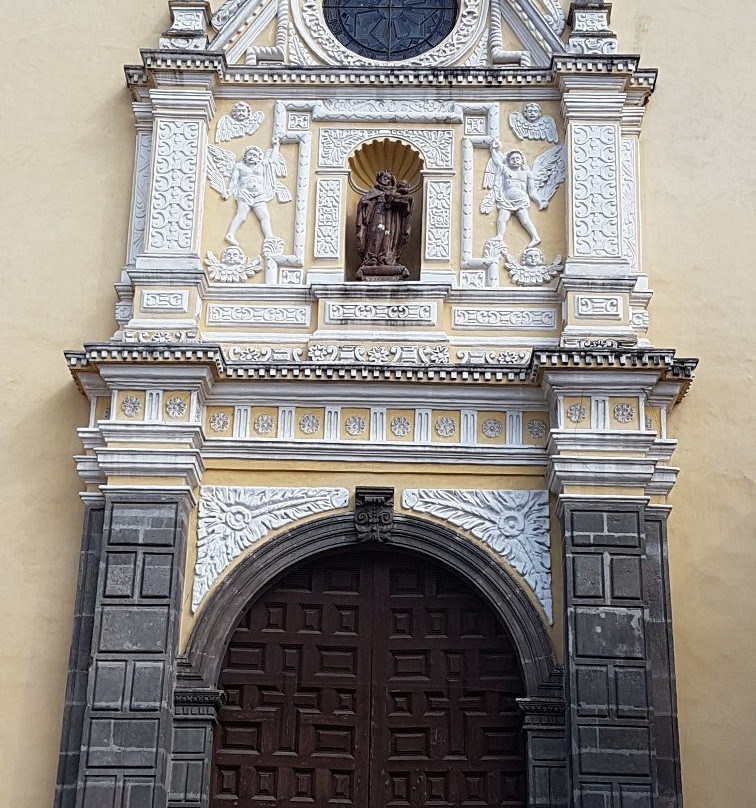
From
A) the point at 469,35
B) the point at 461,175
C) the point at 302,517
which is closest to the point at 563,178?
the point at 461,175

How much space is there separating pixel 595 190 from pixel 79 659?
530 centimetres

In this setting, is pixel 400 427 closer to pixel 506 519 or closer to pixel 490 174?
pixel 506 519

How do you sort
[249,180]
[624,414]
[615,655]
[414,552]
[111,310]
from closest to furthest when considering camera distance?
[615,655]
[624,414]
[414,552]
[111,310]
[249,180]

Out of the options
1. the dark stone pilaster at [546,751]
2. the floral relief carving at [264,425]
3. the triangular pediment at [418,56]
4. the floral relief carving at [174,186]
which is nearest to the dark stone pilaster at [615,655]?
the dark stone pilaster at [546,751]

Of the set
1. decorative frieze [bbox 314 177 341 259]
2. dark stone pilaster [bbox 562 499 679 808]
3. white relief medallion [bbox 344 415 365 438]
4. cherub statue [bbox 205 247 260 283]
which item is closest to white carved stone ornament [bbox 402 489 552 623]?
dark stone pilaster [bbox 562 499 679 808]

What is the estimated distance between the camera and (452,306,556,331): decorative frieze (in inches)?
483

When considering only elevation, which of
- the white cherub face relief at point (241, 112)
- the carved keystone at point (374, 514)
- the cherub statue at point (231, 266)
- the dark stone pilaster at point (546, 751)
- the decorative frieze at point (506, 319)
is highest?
the white cherub face relief at point (241, 112)

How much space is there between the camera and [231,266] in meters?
12.5

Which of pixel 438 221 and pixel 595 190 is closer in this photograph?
pixel 595 190

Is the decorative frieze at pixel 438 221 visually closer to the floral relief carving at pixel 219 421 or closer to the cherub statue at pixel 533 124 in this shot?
the cherub statue at pixel 533 124

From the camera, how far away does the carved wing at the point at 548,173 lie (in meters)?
12.6

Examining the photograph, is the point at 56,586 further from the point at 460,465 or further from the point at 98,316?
the point at 460,465

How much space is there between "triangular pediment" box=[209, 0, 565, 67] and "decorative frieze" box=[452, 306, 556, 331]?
224 centimetres

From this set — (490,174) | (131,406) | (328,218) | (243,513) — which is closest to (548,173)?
(490,174)
